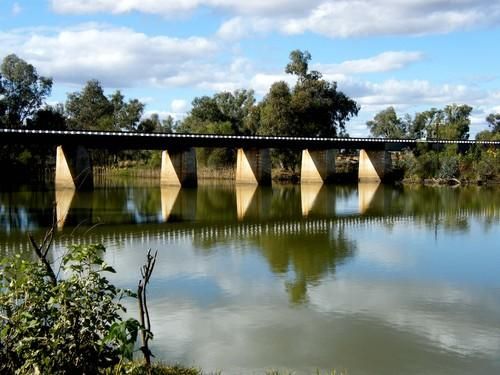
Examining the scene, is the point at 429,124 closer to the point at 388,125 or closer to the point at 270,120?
the point at 388,125

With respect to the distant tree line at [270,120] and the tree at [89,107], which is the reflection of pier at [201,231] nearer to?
the distant tree line at [270,120]

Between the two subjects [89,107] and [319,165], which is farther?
[89,107]

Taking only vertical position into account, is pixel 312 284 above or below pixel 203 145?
below

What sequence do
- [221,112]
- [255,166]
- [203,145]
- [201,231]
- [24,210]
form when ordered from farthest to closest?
[221,112] < [255,166] < [203,145] < [24,210] < [201,231]

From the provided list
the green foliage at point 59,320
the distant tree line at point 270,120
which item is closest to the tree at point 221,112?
the distant tree line at point 270,120

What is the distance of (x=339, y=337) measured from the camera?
10.1 metres

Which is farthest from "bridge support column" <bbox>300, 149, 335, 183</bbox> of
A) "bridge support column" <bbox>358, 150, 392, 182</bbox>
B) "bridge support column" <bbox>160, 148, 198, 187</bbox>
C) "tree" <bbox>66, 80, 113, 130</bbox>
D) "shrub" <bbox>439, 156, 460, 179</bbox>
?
"tree" <bbox>66, 80, 113, 130</bbox>

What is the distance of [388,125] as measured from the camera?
11050cm

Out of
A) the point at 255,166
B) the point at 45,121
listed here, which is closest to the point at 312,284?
the point at 255,166

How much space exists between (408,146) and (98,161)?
5008 cm

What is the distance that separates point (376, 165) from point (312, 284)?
50887mm

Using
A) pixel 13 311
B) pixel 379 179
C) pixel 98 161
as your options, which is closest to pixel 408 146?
pixel 379 179

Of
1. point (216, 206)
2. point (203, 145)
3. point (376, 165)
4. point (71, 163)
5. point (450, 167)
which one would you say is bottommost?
point (216, 206)

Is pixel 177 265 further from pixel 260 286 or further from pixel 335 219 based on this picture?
pixel 335 219
